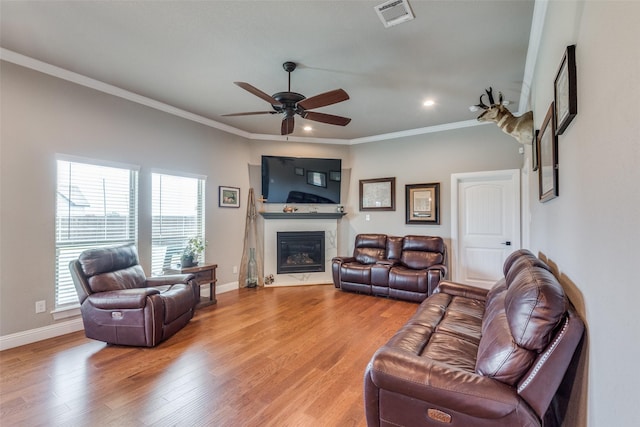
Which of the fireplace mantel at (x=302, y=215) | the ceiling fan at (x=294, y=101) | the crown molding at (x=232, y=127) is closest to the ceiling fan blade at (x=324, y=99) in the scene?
the ceiling fan at (x=294, y=101)

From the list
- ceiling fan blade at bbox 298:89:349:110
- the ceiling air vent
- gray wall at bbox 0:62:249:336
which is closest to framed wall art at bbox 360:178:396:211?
ceiling fan blade at bbox 298:89:349:110

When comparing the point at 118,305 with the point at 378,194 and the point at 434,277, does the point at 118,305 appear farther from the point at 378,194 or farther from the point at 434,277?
the point at 378,194

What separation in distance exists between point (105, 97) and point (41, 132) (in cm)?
83

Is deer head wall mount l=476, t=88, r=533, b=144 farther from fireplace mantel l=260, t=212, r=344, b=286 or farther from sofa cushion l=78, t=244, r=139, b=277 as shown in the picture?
sofa cushion l=78, t=244, r=139, b=277

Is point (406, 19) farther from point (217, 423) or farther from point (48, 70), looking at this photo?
point (48, 70)

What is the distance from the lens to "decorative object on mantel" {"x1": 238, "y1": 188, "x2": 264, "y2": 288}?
5371 mm

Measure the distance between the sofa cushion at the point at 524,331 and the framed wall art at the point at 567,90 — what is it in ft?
2.63

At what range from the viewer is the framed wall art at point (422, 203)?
5.16 meters

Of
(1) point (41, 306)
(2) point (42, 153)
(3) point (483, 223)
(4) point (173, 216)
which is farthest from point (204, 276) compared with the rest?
(3) point (483, 223)

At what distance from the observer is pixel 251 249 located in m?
5.54

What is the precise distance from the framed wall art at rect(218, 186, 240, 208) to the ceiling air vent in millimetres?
3673

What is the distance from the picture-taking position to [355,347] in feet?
9.45

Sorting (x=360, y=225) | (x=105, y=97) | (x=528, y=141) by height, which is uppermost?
(x=105, y=97)

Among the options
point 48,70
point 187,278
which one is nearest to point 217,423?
point 187,278
